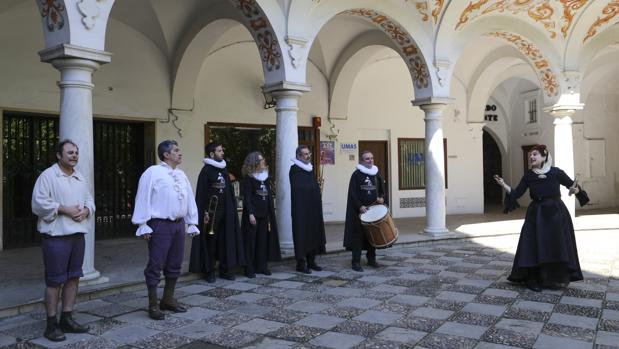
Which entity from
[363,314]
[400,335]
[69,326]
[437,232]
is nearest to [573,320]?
[400,335]

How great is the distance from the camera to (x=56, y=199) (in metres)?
4.19

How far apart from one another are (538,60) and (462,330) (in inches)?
360

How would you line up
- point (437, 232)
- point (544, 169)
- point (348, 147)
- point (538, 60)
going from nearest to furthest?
1. point (544, 169)
2. point (437, 232)
3. point (538, 60)
4. point (348, 147)

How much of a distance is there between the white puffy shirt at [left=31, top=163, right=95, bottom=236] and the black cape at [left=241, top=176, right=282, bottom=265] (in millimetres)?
2507

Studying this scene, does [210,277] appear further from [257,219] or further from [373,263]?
[373,263]

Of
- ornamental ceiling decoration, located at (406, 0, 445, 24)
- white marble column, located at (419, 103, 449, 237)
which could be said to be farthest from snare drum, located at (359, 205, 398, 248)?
ornamental ceiling decoration, located at (406, 0, 445, 24)

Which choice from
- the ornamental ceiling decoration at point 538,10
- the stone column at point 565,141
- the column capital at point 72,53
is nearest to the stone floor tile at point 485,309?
the column capital at point 72,53

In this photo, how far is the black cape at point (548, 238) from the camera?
18.9 ft

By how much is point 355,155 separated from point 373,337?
9.49 meters

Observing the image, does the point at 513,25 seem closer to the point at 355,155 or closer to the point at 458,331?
the point at 355,155

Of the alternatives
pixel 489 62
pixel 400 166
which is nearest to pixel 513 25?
pixel 489 62

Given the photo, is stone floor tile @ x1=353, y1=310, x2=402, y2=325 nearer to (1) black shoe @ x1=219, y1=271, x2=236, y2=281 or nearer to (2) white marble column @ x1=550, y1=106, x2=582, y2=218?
(1) black shoe @ x1=219, y1=271, x2=236, y2=281

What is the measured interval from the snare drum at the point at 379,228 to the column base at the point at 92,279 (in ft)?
10.4

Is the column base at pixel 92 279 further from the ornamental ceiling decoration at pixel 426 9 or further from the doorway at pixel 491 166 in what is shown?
the doorway at pixel 491 166
